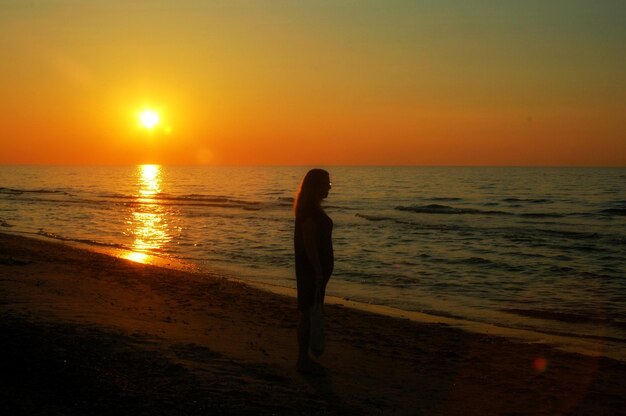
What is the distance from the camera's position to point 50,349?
5.82 m

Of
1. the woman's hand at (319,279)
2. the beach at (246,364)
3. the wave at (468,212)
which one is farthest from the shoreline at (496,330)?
the wave at (468,212)

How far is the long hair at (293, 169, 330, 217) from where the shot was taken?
574 cm

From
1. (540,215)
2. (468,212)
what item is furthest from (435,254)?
(468,212)

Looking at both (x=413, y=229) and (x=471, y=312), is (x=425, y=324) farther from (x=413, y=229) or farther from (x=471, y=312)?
(x=413, y=229)

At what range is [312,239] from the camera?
5660 millimetres

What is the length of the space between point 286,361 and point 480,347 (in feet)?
10.1

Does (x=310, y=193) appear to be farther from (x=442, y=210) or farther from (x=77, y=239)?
(x=442, y=210)

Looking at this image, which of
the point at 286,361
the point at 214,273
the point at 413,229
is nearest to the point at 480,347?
the point at 286,361

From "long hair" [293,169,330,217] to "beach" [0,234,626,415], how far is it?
62.4 inches

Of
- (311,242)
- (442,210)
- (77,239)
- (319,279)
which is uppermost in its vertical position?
(311,242)

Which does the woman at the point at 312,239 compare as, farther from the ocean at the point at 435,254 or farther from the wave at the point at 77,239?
the wave at the point at 77,239

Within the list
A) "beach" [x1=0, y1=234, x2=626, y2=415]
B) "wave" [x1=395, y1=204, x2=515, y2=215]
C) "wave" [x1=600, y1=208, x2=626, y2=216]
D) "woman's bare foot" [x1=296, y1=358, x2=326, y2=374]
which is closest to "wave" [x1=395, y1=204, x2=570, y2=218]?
"wave" [x1=395, y1=204, x2=515, y2=215]

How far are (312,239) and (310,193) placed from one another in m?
0.42

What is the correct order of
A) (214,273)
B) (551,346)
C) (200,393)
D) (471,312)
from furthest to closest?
1. (214,273)
2. (471,312)
3. (551,346)
4. (200,393)
